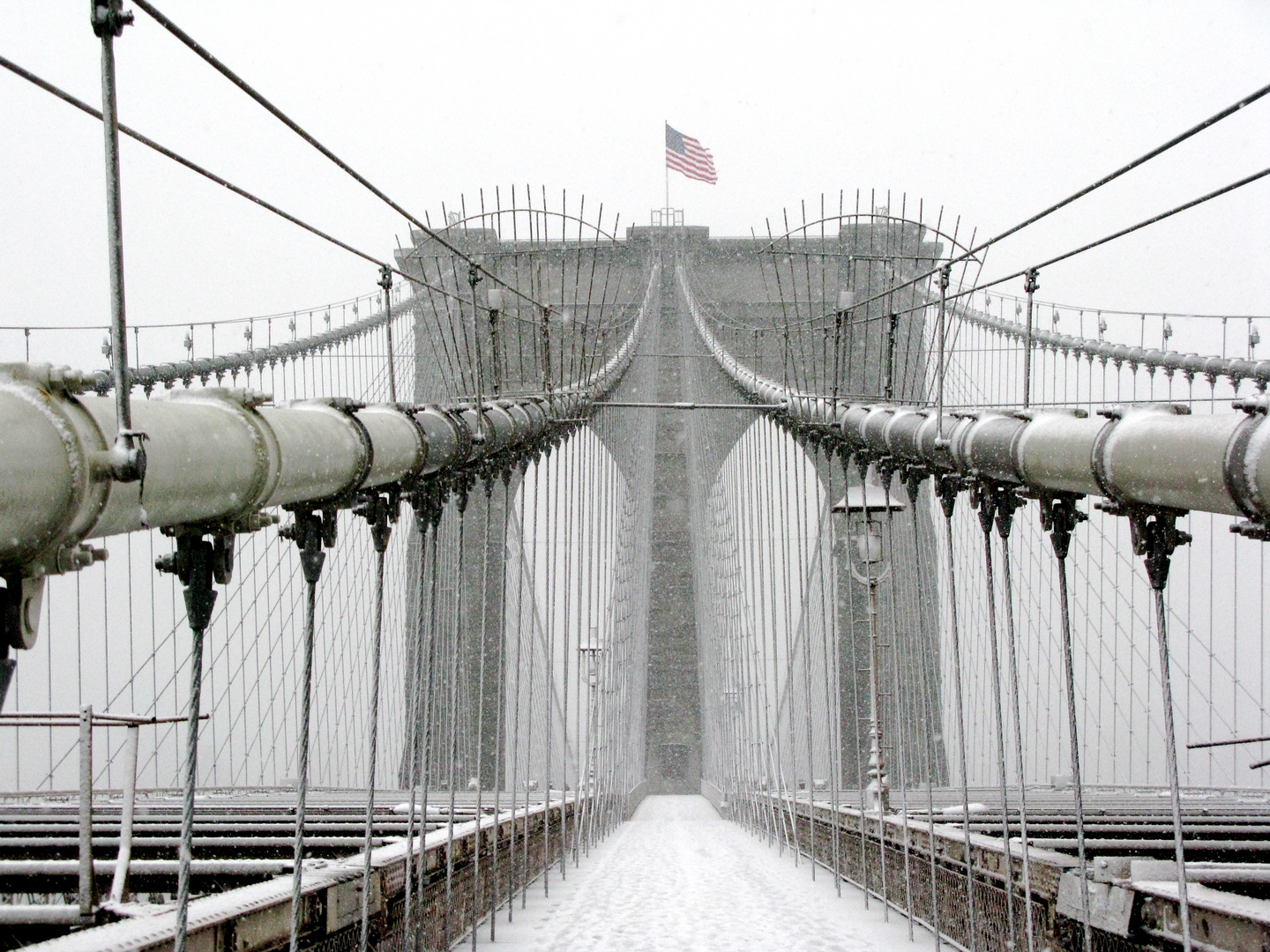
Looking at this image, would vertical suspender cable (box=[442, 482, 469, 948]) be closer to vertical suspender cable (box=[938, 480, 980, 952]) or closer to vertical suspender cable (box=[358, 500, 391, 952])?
vertical suspender cable (box=[358, 500, 391, 952])

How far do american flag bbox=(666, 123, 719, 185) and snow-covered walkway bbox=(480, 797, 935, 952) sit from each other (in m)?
12.9

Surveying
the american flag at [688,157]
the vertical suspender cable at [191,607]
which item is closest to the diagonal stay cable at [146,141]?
the vertical suspender cable at [191,607]

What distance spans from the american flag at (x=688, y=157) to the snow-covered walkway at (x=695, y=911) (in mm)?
12915

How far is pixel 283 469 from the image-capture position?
1.89m

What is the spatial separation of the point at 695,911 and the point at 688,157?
15.5 meters

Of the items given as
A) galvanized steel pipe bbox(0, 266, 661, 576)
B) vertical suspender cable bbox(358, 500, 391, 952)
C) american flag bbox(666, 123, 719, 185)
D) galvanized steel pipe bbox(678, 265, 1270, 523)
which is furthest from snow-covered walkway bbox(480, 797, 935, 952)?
american flag bbox(666, 123, 719, 185)

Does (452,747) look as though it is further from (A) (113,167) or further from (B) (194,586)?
(A) (113,167)

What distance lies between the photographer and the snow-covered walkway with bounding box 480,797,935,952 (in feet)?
13.4

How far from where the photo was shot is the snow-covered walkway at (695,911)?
4094 millimetres

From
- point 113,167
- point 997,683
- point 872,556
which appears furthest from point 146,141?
point 872,556

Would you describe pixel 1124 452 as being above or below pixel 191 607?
above

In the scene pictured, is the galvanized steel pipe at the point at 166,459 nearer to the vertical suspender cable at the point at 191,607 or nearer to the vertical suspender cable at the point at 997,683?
Answer: the vertical suspender cable at the point at 191,607

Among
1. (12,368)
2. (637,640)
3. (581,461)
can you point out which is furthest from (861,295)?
(12,368)

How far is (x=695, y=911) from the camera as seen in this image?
4.79 meters
